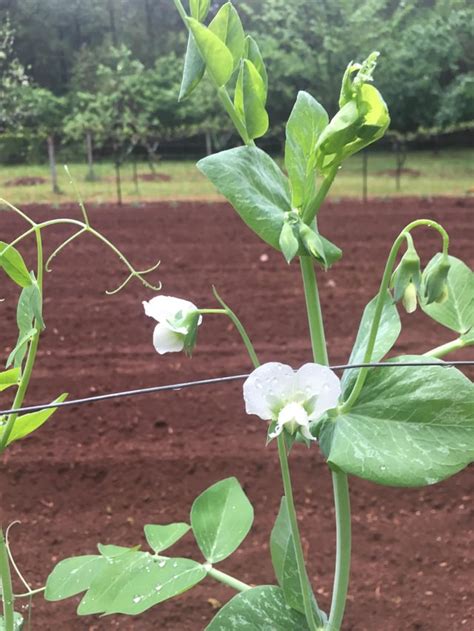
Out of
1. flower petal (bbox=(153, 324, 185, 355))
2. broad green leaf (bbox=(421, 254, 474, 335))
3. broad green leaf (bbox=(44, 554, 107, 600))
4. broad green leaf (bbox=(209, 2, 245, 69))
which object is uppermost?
broad green leaf (bbox=(209, 2, 245, 69))

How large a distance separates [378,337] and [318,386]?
0.45ft

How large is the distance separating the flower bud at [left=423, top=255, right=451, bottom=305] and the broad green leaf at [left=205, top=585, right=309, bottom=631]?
264mm

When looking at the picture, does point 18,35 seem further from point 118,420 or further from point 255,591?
point 255,591

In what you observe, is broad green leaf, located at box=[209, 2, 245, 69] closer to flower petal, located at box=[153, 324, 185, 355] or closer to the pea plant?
the pea plant

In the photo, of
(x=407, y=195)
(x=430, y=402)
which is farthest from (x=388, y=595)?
(x=407, y=195)

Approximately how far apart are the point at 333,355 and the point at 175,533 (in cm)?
164

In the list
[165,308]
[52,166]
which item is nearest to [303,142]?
[165,308]

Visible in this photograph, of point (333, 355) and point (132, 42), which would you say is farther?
point (132, 42)

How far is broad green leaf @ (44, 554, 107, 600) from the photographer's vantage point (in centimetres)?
55

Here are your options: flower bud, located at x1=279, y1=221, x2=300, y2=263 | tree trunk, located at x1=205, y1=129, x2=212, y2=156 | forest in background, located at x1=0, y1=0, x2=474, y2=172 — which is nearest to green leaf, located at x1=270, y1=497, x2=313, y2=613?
flower bud, located at x1=279, y1=221, x2=300, y2=263

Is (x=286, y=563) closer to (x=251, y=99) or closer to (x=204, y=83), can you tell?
(x=251, y=99)

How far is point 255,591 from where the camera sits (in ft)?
1.80

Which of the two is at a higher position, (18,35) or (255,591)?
(18,35)

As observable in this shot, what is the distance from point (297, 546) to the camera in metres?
0.49
